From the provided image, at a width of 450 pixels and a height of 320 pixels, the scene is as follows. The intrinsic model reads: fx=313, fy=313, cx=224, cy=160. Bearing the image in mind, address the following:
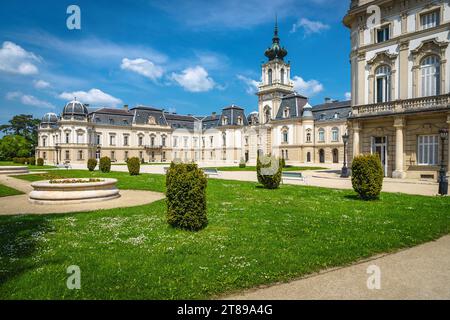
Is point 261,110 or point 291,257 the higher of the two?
point 261,110

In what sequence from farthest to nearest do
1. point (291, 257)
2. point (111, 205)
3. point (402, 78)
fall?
point (402, 78)
point (111, 205)
point (291, 257)

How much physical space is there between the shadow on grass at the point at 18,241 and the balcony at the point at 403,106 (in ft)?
65.3

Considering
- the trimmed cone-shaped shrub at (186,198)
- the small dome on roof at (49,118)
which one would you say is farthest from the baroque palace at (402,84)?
the small dome on roof at (49,118)

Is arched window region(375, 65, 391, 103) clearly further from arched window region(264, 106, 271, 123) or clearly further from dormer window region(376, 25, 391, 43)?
arched window region(264, 106, 271, 123)

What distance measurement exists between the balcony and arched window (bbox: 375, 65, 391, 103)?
809mm

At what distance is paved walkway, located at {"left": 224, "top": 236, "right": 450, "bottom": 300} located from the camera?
13.6 ft

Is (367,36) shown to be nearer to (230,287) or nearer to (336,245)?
(336,245)

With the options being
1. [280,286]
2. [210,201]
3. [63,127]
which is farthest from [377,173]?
[63,127]

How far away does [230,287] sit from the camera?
14.4ft

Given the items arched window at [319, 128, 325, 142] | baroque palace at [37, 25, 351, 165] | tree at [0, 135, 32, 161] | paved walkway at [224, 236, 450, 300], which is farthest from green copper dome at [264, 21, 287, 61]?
paved walkway at [224, 236, 450, 300]

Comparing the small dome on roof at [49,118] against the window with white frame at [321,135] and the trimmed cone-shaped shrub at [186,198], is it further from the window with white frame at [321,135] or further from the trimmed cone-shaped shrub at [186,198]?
the trimmed cone-shaped shrub at [186,198]

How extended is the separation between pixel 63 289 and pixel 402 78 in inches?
860

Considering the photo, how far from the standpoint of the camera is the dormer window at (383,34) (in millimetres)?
20891

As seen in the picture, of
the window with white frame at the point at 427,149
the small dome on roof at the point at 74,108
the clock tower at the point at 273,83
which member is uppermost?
the clock tower at the point at 273,83
